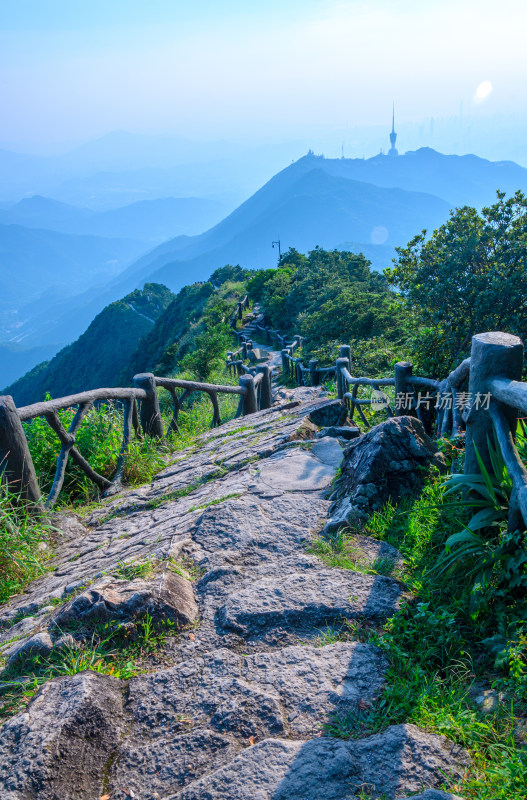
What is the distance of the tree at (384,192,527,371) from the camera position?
7.52 m

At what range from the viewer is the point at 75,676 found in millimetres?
2332

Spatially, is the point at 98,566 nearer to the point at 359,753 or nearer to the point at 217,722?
the point at 217,722

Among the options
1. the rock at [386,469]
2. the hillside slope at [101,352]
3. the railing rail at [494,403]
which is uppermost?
the railing rail at [494,403]

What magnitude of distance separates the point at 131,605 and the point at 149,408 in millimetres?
3855

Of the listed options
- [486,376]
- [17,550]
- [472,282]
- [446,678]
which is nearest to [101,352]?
[472,282]

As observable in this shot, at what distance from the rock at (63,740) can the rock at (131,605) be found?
0.37 meters

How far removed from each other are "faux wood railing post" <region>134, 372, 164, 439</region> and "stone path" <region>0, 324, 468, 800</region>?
9.22ft

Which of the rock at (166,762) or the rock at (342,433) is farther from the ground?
the rock at (342,433)

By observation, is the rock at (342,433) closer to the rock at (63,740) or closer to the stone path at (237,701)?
the stone path at (237,701)

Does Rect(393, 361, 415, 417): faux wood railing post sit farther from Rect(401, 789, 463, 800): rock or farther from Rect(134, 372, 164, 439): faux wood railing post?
Rect(401, 789, 463, 800): rock

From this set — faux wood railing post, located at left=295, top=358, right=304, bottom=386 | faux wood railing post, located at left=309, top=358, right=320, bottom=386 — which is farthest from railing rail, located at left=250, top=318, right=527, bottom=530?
faux wood railing post, located at left=295, top=358, right=304, bottom=386

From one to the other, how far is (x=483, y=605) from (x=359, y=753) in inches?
34.9

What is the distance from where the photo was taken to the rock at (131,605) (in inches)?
106

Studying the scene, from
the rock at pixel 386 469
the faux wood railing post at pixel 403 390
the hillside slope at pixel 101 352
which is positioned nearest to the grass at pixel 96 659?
the rock at pixel 386 469
